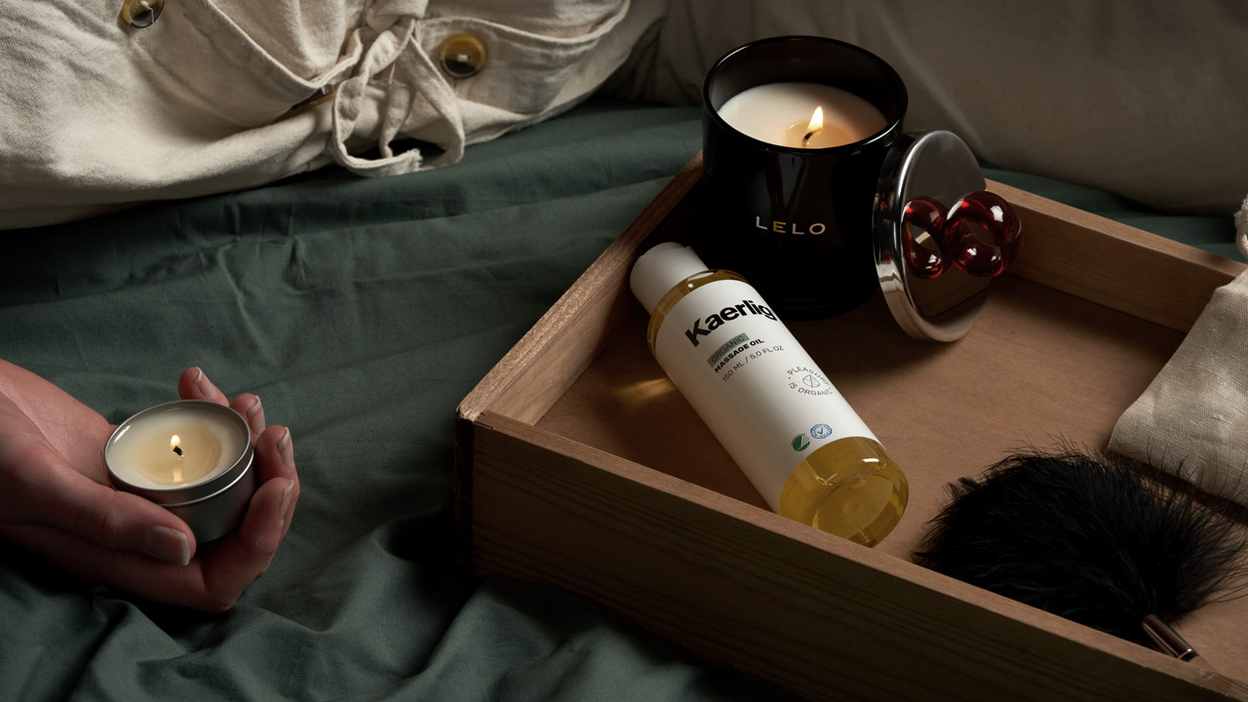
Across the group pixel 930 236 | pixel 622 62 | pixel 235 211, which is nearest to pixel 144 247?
pixel 235 211

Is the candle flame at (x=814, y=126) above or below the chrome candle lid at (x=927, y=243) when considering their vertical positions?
above

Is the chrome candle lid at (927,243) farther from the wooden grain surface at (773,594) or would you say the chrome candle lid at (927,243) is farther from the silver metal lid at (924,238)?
the wooden grain surface at (773,594)

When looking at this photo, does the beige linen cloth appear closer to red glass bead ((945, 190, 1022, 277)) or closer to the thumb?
red glass bead ((945, 190, 1022, 277))

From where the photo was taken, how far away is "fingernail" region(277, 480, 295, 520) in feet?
1.63

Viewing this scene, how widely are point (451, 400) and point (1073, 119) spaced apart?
1.66ft

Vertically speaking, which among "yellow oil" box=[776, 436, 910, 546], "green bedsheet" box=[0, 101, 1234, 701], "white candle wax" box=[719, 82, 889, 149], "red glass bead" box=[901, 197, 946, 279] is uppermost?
"white candle wax" box=[719, 82, 889, 149]

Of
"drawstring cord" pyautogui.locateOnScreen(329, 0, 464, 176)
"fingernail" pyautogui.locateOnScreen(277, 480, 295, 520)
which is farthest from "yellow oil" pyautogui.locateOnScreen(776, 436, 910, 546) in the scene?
"drawstring cord" pyautogui.locateOnScreen(329, 0, 464, 176)

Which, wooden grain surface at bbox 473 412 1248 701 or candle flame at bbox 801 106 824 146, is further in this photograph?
candle flame at bbox 801 106 824 146

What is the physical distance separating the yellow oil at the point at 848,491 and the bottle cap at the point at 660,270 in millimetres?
132

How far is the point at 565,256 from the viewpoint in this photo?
69 centimetres

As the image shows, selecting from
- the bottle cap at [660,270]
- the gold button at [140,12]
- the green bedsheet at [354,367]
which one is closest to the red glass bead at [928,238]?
the bottle cap at [660,270]

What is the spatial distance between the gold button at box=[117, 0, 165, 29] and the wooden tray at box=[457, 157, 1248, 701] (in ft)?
1.01

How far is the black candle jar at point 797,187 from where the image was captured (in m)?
0.55

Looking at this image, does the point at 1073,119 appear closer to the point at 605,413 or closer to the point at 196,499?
the point at 605,413
